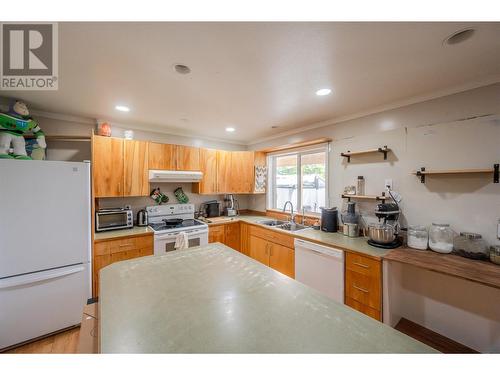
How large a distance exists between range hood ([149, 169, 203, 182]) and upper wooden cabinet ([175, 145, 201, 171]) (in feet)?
0.32

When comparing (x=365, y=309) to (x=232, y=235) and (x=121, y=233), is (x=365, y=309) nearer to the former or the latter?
(x=232, y=235)

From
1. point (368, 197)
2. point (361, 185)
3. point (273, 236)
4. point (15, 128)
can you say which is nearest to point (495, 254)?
point (368, 197)

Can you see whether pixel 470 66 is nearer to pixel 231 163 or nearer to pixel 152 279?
pixel 152 279

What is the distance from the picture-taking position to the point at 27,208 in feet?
5.79

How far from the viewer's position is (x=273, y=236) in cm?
288

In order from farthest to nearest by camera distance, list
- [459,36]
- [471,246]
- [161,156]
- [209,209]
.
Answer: [209,209] < [161,156] < [471,246] < [459,36]

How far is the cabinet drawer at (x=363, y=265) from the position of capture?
5.92ft

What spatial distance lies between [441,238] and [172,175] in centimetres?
320

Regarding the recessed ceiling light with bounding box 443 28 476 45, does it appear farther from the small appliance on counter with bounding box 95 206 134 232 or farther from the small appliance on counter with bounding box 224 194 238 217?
the small appliance on counter with bounding box 95 206 134 232

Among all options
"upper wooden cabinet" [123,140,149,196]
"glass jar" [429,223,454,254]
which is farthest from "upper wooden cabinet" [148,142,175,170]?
"glass jar" [429,223,454,254]

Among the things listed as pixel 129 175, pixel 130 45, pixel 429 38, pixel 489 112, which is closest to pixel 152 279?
pixel 130 45

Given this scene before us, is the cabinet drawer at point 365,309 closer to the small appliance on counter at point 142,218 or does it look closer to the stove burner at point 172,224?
the stove burner at point 172,224

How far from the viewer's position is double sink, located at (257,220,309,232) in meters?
3.04

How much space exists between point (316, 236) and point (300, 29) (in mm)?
2039
